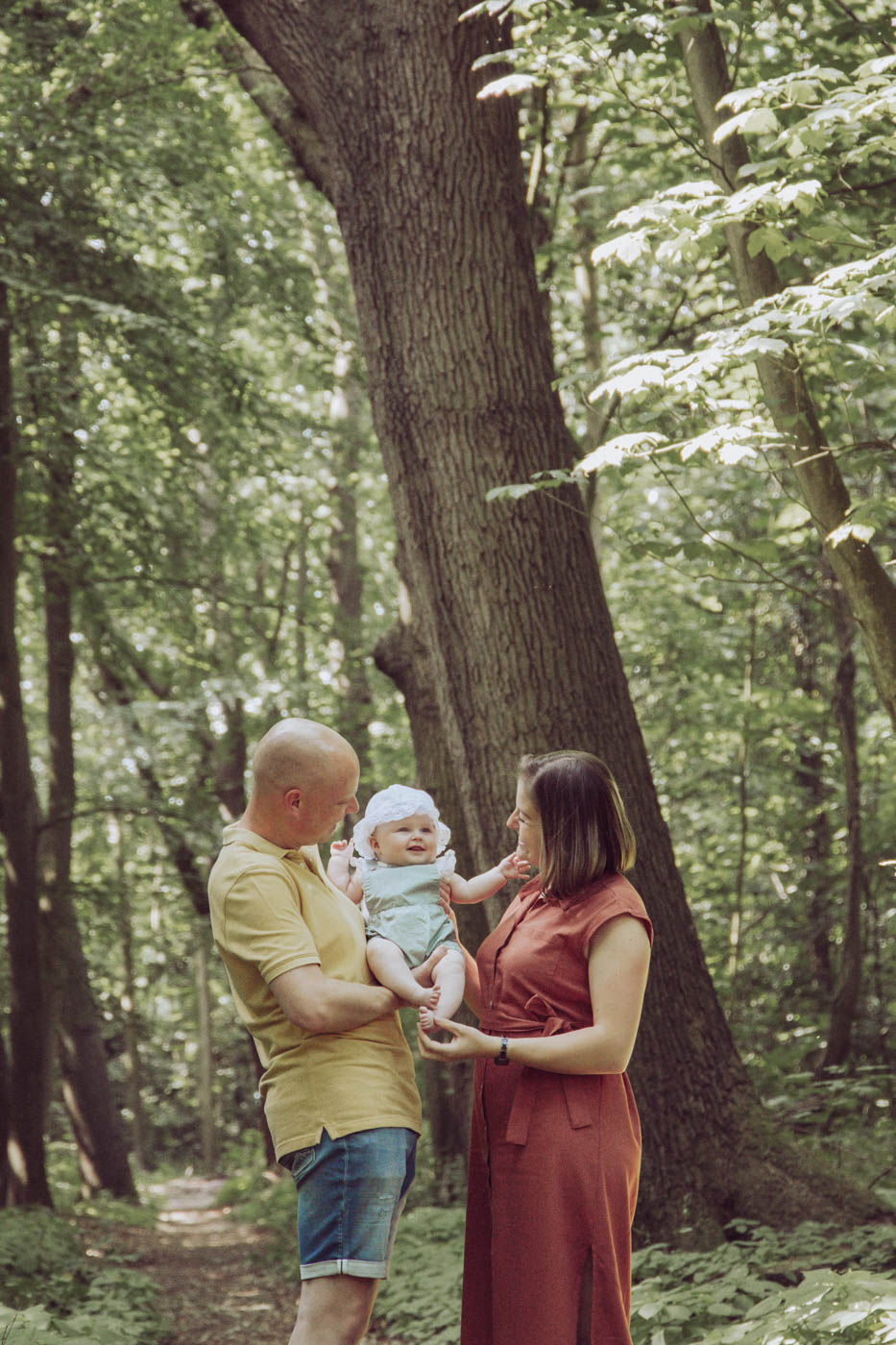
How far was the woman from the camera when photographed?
2.62 meters

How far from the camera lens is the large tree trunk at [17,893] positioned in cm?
950

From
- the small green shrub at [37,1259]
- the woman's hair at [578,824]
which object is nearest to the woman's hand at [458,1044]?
the woman's hair at [578,824]

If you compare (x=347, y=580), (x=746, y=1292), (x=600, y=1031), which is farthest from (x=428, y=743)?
(x=347, y=580)

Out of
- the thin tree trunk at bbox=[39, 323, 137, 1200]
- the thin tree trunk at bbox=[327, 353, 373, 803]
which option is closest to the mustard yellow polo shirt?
the thin tree trunk at bbox=[39, 323, 137, 1200]

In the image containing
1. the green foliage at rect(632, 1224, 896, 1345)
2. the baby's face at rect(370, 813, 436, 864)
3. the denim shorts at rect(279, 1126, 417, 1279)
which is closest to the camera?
the denim shorts at rect(279, 1126, 417, 1279)

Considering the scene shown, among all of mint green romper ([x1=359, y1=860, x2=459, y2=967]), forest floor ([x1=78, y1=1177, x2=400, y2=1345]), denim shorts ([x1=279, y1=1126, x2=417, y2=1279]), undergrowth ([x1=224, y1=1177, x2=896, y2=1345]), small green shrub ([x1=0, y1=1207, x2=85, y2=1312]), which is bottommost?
forest floor ([x1=78, y1=1177, x2=400, y2=1345])

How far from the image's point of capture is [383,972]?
9.05ft

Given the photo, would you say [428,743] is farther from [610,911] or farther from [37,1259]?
[610,911]

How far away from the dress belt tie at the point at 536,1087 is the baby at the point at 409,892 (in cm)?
17

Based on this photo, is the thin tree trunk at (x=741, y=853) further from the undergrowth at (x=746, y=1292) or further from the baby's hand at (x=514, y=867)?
the baby's hand at (x=514, y=867)

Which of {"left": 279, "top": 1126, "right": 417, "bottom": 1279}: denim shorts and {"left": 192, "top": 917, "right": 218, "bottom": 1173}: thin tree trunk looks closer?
{"left": 279, "top": 1126, "right": 417, "bottom": 1279}: denim shorts

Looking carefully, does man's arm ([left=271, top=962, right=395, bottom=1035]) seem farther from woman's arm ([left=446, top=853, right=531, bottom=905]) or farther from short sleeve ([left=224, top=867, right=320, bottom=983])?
woman's arm ([left=446, top=853, right=531, bottom=905])

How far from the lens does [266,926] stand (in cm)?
265

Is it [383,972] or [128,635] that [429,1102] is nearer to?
[383,972]
